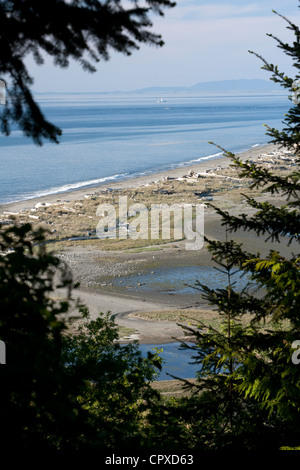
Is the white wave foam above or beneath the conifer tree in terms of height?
beneath

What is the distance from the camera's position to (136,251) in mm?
44531

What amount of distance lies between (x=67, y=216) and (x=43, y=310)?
2044 inches

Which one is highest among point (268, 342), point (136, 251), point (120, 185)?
point (268, 342)

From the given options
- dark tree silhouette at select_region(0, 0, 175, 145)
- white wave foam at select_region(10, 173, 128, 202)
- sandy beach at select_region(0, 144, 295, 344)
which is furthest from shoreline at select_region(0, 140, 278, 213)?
dark tree silhouette at select_region(0, 0, 175, 145)

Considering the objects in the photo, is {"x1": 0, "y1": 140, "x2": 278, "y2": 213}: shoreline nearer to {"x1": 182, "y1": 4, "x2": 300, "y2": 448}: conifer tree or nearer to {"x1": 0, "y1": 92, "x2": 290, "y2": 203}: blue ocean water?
{"x1": 0, "y1": 92, "x2": 290, "y2": 203}: blue ocean water

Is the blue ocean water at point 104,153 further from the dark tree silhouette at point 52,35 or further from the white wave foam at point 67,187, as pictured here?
the dark tree silhouette at point 52,35

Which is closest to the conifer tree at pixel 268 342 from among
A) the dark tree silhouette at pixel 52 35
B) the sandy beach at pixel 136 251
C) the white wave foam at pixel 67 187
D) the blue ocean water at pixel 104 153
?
the dark tree silhouette at pixel 52 35

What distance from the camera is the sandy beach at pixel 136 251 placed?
32.2 meters

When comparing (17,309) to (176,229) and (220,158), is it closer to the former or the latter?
(176,229)

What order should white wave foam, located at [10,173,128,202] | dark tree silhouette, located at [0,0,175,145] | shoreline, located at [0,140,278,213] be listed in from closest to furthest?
dark tree silhouette, located at [0,0,175,145]
shoreline, located at [0,140,278,213]
white wave foam, located at [10,173,128,202]

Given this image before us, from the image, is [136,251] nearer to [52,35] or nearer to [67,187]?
[67,187]

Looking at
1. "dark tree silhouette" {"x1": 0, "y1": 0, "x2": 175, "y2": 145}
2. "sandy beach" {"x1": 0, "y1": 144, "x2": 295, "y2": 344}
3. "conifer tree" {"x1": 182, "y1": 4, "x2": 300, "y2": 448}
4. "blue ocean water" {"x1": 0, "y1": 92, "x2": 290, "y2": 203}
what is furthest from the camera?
"blue ocean water" {"x1": 0, "y1": 92, "x2": 290, "y2": 203}

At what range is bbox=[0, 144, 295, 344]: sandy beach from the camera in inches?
1266

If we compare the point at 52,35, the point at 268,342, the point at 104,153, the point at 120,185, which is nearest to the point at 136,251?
the point at 120,185
